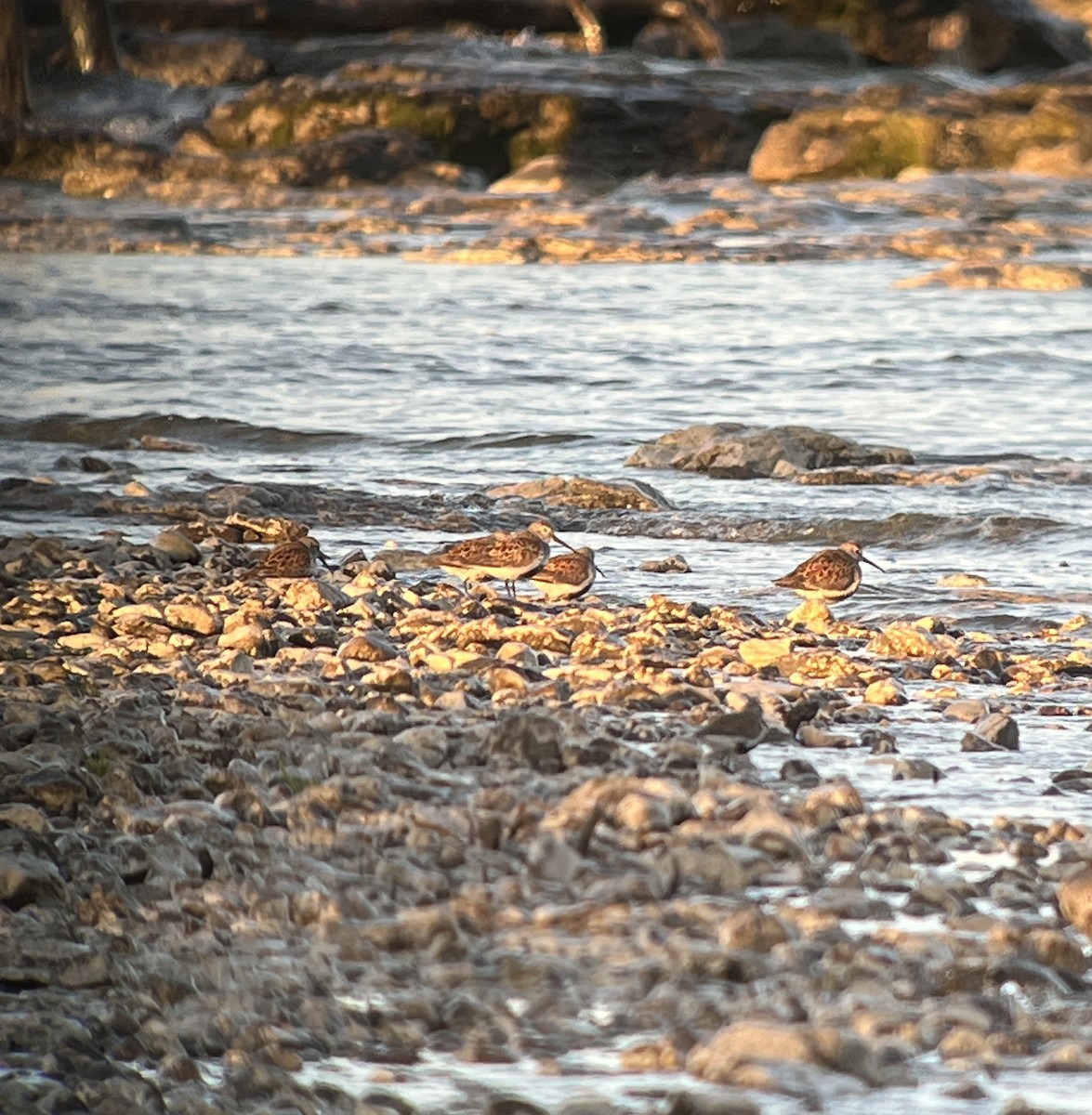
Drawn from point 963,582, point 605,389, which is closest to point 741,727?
point 963,582

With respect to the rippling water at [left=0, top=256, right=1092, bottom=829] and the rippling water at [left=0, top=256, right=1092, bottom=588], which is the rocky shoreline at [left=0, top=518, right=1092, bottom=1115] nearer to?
the rippling water at [left=0, top=256, right=1092, bottom=829]

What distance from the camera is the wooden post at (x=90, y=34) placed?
3184 centimetres

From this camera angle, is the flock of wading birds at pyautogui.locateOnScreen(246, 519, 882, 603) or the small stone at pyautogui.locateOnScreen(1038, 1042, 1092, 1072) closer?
the small stone at pyautogui.locateOnScreen(1038, 1042, 1092, 1072)

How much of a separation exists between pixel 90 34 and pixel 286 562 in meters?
28.7

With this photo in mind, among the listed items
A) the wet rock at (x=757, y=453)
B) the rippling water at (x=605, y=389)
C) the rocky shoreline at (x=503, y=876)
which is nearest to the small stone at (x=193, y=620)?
the rocky shoreline at (x=503, y=876)

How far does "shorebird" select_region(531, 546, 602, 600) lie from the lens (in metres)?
5.26

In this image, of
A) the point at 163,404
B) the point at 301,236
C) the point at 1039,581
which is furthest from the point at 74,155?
the point at 1039,581

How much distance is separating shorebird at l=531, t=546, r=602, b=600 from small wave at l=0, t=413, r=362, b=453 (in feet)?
11.1

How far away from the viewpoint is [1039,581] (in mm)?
5891

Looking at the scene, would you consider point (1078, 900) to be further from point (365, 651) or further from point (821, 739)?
point (365, 651)


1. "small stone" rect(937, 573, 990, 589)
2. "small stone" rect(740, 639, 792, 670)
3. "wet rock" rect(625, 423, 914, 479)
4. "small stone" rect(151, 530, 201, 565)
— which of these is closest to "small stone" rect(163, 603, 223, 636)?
"small stone" rect(151, 530, 201, 565)

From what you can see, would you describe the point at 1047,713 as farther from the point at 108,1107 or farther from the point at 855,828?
the point at 108,1107

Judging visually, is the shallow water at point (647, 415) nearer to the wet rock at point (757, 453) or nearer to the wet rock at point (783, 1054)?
the wet rock at point (783, 1054)

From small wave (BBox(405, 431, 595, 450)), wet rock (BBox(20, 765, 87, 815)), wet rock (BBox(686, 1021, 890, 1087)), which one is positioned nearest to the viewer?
wet rock (BBox(686, 1021, 890, 1087))
